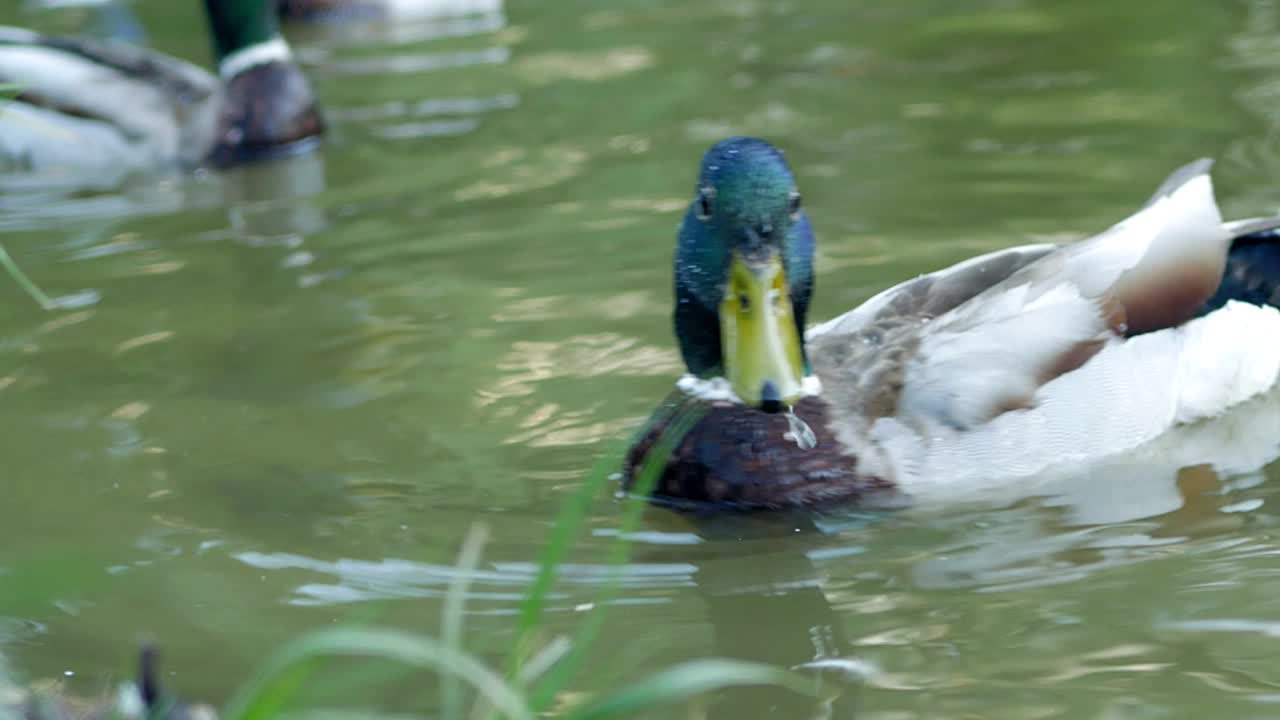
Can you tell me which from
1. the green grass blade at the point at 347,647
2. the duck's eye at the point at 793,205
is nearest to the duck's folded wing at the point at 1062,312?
the duck's eye at the point at 793,205

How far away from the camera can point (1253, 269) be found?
5301 millimetres

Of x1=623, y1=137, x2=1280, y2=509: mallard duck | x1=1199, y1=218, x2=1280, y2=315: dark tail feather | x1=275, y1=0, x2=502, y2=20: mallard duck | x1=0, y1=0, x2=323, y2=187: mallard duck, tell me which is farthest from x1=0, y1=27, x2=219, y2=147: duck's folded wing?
x1=1199, y1=218, x2=1280, y2=315: dark tail feather

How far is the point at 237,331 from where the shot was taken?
6.42m

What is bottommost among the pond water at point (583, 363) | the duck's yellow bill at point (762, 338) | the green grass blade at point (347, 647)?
the pond water at point (583, 363)

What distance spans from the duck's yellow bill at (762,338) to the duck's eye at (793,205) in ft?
0.47

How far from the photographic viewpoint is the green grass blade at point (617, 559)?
2613mm

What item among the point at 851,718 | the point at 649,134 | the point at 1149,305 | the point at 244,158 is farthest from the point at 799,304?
the point at 244,158

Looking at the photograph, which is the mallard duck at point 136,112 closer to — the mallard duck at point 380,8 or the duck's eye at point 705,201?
the mallard duck at point 380,8

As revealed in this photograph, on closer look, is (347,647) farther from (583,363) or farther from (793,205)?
(583,363)

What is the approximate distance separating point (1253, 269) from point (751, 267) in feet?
5.35

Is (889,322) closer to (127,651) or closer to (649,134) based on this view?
(127,651)

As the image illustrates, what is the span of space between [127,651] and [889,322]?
2083 millimetres

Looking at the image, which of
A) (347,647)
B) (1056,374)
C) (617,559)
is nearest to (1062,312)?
(1056,374)

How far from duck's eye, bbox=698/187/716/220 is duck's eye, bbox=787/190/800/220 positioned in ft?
0.58
